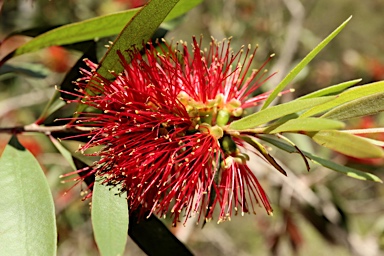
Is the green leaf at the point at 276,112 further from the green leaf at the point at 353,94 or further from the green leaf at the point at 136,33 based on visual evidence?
the green leaf at the point at 136,33

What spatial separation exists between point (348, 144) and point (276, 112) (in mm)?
126

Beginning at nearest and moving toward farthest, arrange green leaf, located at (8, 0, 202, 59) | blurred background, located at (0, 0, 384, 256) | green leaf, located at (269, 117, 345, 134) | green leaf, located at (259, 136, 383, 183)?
1. green leaf, located at (269, 117, 345, 134)
2. green leaf, located at (259, 136, 383, 183)
3. green leaf, located at (8, 0, 202, 59)
4. blurred background, located at (0, 0, 384, 256)

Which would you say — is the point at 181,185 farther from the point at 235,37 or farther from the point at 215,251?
the point at 215,251

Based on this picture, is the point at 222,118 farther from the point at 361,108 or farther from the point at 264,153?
the point at 361,108

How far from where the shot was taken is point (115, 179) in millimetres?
927

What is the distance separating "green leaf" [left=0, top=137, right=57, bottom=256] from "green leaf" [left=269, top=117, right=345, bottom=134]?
1.44 feet

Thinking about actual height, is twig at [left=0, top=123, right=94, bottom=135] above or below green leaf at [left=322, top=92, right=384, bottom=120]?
above

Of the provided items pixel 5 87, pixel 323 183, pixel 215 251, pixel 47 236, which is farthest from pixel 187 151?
pixel 215 251

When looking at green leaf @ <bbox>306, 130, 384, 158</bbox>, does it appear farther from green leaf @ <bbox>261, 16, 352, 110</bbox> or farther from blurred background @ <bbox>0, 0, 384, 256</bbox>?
blurred background @ <bbox>0, 0, 384, 256</bbox>

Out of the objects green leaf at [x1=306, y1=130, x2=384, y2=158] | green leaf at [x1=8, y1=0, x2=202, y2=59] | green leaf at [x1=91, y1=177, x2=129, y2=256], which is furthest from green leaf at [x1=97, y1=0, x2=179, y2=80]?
green leaf at [x1=306, y1=130, x2=384, y2=158]

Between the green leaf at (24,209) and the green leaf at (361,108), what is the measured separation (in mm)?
544

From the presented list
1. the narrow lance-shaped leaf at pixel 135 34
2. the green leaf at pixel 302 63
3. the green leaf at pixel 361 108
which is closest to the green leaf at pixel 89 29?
the narrow lance-shaped leaf at pixel 135 34

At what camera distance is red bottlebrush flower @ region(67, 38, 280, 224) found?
94cm

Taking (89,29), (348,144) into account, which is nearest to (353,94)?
(348,144)
